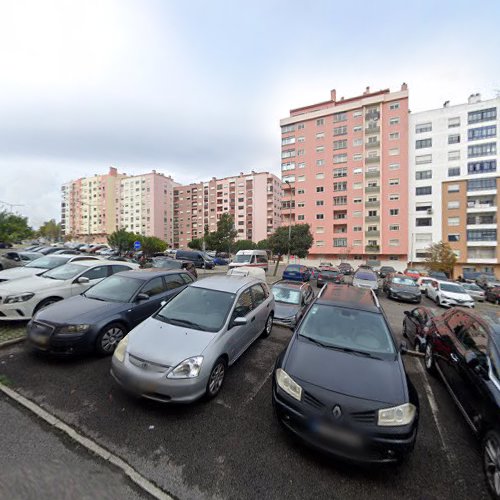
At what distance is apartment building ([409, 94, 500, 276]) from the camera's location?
37406 millimetres

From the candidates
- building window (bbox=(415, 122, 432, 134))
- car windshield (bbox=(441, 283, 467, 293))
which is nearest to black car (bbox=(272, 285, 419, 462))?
car windshield (bbox=(441, 283, 467, 293))

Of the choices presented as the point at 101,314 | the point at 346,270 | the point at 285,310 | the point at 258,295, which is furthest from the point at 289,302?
the point at 346,270

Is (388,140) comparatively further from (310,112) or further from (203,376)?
(203,376)

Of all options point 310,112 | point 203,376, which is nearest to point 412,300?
point 203,376

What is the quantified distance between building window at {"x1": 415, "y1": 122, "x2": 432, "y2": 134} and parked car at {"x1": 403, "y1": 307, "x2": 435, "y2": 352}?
158 feet

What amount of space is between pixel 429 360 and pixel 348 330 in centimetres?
273

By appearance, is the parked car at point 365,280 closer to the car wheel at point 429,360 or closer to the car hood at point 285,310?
the car hood at point 285,310

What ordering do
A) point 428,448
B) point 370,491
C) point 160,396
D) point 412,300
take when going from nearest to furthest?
point 370,491 → point 428,448 → point 160,396 → point 412,300

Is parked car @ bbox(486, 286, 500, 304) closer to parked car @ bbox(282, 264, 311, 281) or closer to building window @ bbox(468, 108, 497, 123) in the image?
parked car @ bbox(282, 264, 311, 281)

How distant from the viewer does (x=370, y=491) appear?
228 centimetres

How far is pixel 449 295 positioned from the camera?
1349 cm

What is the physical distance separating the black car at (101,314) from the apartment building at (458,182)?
4584cm

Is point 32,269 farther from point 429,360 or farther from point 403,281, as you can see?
point 403,281

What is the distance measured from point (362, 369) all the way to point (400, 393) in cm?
44
